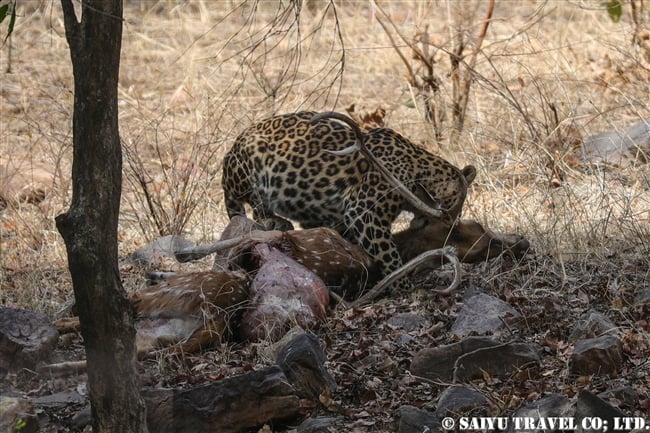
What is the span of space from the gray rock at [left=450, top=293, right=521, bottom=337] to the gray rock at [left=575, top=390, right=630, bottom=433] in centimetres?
128

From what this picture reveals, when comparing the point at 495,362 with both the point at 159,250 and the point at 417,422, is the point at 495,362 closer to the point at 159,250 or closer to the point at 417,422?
the point at 417,422

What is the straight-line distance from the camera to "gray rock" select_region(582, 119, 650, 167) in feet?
27.0

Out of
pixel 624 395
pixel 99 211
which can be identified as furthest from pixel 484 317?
pixel 99 211

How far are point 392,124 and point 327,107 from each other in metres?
1.16

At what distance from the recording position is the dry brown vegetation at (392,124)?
637 cm

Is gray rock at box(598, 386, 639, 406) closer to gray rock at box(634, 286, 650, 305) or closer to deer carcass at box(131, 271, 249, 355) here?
gray rock at box(634, 286, 650, 305)

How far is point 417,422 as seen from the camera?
4441mm

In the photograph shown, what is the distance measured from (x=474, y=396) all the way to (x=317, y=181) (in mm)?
2834

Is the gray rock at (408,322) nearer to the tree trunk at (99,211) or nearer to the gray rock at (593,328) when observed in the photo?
the gray rock at (593,328)

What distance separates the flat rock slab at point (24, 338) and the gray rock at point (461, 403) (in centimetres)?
203

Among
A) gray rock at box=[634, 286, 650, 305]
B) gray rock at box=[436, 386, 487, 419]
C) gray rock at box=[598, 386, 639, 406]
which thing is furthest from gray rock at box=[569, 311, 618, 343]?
gray rock at box=[436, 386, 487, 419]

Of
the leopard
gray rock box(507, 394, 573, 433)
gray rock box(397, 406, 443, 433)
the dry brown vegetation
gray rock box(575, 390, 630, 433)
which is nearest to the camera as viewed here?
gray rock box(575, 390, 630, 433)

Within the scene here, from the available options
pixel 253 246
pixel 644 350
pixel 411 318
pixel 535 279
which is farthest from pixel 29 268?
pixel 644 350

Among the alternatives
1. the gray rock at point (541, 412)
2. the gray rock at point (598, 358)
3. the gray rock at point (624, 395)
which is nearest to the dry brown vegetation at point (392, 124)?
the gray rock at point (598, 358)
